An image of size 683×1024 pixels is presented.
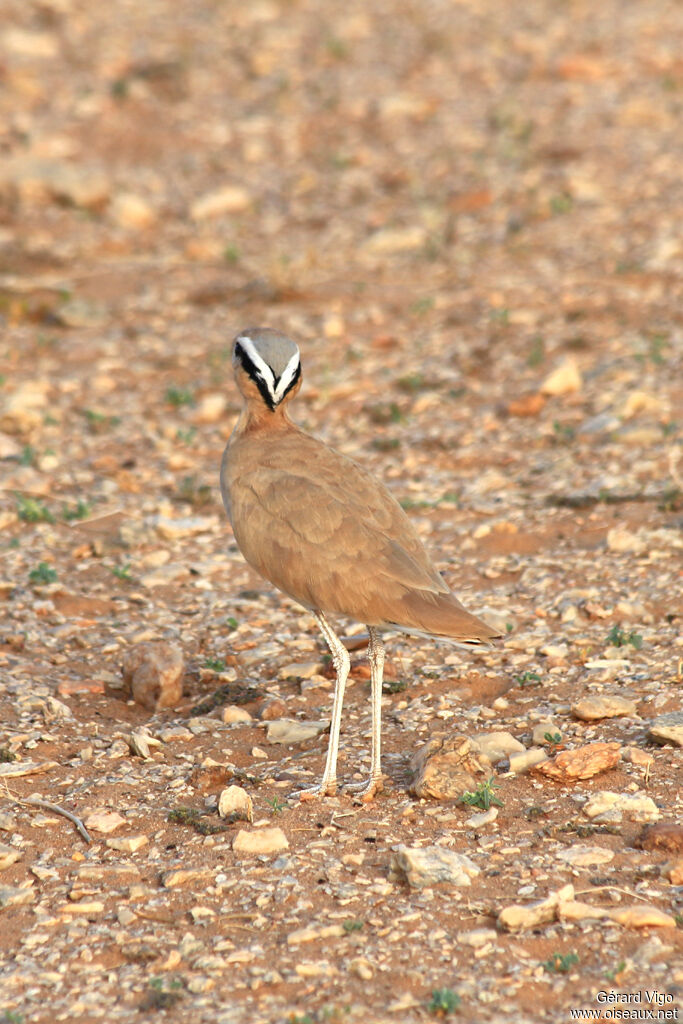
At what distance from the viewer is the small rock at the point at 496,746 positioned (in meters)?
5.15

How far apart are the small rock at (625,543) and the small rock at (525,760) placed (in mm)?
2170

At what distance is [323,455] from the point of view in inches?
219

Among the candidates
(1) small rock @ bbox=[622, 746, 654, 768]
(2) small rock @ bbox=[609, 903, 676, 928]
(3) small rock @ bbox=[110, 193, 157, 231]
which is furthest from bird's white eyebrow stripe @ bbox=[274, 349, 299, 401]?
(3) small rock @ bbox=[110, 193, 157, 231]

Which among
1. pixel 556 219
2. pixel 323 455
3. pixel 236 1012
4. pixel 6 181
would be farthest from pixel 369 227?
pixel 236 1012

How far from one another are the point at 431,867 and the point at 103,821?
4.25ft

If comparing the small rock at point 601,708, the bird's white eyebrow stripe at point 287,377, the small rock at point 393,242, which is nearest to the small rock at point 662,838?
the small rock at point 601,708

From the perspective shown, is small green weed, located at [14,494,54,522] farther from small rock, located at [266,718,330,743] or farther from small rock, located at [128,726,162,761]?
small rock, located at [266,718,330,743]

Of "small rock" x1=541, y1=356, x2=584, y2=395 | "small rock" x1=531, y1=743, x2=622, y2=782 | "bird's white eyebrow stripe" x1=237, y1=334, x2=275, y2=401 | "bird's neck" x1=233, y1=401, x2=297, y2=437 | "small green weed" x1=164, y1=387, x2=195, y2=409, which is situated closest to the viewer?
"small rock" x1=531, y1=743, x2=622, y2=782

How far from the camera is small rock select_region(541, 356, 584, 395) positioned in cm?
906

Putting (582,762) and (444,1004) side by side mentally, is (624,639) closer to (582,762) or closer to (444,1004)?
(582,762)

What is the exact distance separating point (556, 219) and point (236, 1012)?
961cm

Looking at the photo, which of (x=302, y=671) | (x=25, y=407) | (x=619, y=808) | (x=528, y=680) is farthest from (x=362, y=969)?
(x=25, y=407)

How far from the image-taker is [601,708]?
537 cm

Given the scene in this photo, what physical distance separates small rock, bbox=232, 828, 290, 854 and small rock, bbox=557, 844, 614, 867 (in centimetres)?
99
